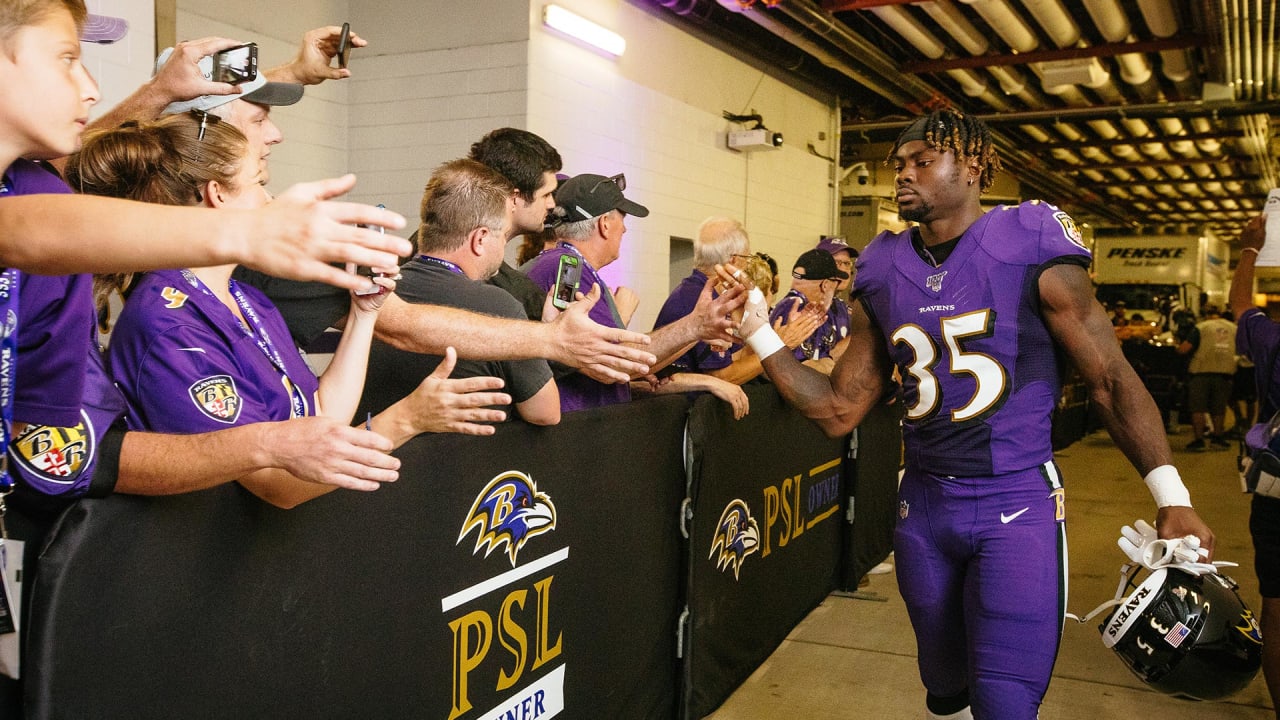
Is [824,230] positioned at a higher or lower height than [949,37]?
lower

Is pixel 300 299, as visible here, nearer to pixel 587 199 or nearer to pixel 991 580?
pixel 587 199

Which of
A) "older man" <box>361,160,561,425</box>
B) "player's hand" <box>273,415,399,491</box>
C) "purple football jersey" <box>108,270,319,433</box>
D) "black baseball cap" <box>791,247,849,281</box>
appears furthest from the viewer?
"black baseball cap" <box>791,247,849,281</box>

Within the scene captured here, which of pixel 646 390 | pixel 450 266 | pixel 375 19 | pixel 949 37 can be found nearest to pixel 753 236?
pixel 949 37

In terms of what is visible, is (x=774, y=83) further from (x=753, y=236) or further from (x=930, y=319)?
(x=930, y=319)

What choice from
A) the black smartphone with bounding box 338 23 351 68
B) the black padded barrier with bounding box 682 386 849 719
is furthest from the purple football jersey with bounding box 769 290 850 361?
the black smartphone with bounding box 338 23 351 68

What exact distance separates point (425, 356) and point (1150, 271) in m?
21.2

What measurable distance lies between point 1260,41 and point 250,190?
370 inches

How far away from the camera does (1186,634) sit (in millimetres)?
2336

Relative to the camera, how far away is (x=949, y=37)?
9781 millimetres

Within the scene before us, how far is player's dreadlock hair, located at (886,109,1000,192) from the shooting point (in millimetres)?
2654

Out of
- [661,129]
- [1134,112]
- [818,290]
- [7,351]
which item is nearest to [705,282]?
[818,290]

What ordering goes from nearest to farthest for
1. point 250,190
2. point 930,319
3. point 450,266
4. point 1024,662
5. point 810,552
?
point 250,190 < point 1024,662 < point 930,319 < point 450,266 < point 810,552

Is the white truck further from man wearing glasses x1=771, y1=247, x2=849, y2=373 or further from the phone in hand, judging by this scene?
the phone in hand

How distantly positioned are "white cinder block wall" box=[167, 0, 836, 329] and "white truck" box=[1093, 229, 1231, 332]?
46.6ft
